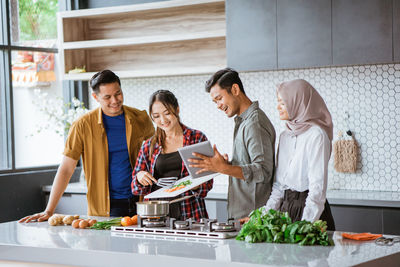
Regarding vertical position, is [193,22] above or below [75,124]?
above

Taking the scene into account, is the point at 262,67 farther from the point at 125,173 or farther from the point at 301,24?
the point at 125,173

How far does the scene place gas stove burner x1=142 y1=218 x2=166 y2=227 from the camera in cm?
286

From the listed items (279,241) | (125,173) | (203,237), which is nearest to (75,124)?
(125,173)

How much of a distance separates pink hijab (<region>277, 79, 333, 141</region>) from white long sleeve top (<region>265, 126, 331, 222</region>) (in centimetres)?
5

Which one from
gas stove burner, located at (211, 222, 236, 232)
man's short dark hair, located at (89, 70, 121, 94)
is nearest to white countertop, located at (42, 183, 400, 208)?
man's short dark hair, located at (89, 70, 121, 94)

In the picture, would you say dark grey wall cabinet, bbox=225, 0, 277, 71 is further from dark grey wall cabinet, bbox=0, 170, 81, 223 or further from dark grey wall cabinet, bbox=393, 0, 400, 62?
dark grey wall cabinet, bbox=0, 170, 81, 223

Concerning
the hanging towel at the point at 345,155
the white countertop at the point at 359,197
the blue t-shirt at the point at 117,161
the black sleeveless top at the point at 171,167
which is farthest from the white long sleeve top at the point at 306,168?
the hanging towel at the point at 345,155

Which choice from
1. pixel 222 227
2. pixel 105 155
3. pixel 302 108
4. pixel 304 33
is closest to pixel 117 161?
pixel 105 155

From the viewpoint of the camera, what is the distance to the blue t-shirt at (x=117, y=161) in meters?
3.57

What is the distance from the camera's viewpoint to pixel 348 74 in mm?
4520

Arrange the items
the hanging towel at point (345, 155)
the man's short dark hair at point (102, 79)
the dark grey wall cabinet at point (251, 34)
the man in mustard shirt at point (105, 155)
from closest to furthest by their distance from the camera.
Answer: the man's short dark hair at point (102, 79) → the man in mustard shirt at point (105, 155) → the dark grey wall cabinet at point (251, 34) → the hanging towel at point (345, 155)

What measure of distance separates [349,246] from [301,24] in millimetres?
2228

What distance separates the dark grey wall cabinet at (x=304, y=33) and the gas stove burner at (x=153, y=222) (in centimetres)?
186

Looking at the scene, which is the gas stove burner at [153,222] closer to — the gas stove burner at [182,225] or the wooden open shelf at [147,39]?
the gas stove burner at [182,225]
